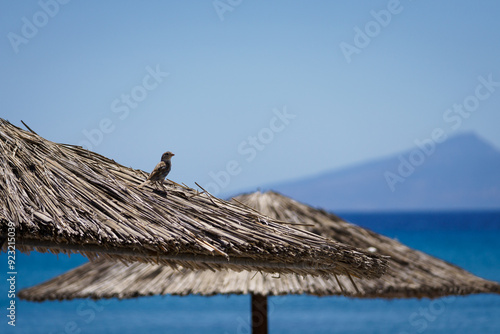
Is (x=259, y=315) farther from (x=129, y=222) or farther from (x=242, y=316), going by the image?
(x=242, y=316)

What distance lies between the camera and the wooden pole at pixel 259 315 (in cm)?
693

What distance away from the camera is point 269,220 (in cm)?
393

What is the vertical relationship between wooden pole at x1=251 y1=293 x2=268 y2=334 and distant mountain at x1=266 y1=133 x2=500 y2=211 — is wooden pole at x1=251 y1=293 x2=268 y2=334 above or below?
below

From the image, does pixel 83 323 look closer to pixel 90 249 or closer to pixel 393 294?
pixel 393 294

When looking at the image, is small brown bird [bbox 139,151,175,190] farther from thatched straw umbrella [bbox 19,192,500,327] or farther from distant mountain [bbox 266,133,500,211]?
distant mountain [bbox 266,133,500,211]

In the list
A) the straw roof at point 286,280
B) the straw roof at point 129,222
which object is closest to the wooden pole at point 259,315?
the straw roof at point 286,280

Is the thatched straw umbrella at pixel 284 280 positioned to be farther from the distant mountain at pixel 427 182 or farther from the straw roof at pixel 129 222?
the distant mountain at pixel 427 182

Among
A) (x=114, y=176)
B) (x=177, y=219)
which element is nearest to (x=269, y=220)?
(x=177, y=219)

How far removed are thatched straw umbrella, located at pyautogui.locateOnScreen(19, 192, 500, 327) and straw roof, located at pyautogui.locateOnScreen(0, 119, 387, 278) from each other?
2128mm

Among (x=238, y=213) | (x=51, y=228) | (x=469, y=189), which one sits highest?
(x=469, y=189)

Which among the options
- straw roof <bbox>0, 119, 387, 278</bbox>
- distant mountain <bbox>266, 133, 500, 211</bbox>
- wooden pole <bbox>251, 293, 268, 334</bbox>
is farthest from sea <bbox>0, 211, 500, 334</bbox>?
distant mountain <bbox>266, 133, 500, 211</bbox>

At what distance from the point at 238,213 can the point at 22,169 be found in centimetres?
107

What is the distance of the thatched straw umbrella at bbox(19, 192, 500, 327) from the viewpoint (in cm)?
613

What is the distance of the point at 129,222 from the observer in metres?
3.51
